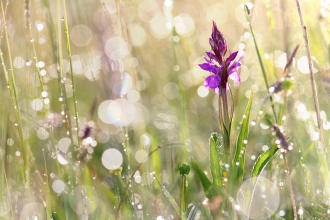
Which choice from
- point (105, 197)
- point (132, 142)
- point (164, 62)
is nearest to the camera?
point (105, 197)

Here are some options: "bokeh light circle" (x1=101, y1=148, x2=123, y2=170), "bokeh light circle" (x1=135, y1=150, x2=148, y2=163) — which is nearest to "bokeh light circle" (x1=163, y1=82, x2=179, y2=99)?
"bokeh light circle" (x1=101, y1=148, x2=123, y2=170)

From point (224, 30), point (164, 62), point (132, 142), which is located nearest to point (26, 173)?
point (132, 142)

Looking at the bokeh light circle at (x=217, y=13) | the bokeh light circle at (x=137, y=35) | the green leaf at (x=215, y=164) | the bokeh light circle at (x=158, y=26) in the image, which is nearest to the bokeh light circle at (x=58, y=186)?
the green leaf at (x=215, y=164)

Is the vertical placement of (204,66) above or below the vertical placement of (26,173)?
above

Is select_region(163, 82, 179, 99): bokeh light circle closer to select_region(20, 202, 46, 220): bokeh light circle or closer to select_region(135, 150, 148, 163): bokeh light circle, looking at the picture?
select_region(135, 150, 148, 163): bokeh light circle

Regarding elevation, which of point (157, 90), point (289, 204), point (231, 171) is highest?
point (157, 90)

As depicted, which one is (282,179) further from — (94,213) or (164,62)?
(164,62)

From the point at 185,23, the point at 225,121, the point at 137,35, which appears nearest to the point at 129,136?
the point at 225,121
